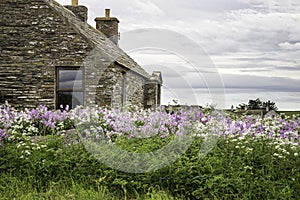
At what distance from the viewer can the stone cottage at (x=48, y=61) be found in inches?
523

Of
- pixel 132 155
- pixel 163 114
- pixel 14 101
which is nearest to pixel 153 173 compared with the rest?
pixel 132 155

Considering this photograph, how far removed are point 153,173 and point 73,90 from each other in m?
8.11

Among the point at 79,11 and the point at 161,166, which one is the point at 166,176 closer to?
the point at 161,166

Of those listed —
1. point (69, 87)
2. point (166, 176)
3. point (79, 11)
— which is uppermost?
point (79, 11)

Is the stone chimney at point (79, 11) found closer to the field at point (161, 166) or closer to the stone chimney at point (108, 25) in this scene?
the stone chimney at point (108, 25)

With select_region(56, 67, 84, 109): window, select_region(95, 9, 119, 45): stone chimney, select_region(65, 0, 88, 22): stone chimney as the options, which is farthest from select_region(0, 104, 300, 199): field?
select_region(95, 9, 119, 45): stone chimney

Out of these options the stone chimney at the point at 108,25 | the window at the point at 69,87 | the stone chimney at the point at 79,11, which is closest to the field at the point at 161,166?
the window at the point at 69,87

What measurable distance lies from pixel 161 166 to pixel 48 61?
868 centimetres

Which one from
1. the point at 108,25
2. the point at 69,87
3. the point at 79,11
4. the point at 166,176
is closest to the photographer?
the point at 166,176

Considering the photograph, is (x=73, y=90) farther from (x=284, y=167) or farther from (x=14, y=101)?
(x=284, y=167)

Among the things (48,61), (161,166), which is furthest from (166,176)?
(48,61)

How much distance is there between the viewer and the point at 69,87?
13.4m

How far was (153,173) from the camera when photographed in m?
5.77

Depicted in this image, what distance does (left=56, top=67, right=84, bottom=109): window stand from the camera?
13.3 m
